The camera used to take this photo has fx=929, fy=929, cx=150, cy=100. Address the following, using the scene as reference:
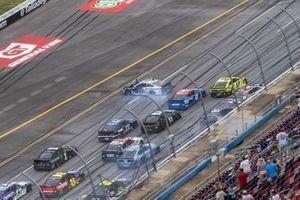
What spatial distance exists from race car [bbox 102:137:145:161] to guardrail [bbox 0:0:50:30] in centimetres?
2923

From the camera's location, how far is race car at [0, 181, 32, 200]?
40.6 m

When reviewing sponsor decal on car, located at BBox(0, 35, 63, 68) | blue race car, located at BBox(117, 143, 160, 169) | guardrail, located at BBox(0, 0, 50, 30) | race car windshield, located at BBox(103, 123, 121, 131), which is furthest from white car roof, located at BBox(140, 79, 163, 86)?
guardrail, located at BBox(0, 0, 50, 30)

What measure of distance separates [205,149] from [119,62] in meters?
22.1

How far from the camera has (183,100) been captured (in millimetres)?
50844

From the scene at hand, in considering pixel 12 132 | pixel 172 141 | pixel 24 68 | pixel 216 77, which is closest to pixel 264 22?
pixel 216 77

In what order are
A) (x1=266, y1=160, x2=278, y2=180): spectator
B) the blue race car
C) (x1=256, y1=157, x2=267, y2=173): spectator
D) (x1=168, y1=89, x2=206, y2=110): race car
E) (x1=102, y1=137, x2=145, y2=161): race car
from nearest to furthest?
(x1=266, y1=160, x2=278, y2=180): spectator
(x1=256, y1=157, x2=267, y2=173): spectator
the blue race car
(x1=102, y1=137, x2=145, y2=161): race car
(x1=168, y1=89, x2=206, y2=110): race car

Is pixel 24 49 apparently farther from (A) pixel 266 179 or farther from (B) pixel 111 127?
(A) pixel 266 179

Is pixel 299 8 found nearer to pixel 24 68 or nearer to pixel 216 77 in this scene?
pixel 216 77

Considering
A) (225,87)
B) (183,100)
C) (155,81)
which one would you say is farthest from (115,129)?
(155,81)

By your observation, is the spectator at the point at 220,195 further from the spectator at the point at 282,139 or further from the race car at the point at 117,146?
the race car at the point at 117,146

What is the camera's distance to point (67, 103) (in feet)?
184

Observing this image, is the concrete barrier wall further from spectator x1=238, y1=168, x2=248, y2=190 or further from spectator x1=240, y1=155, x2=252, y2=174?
spectator x1=238, y1=168, x2=248, y2=190

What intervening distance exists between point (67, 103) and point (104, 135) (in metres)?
9.43

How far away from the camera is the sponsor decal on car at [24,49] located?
64438 mm
